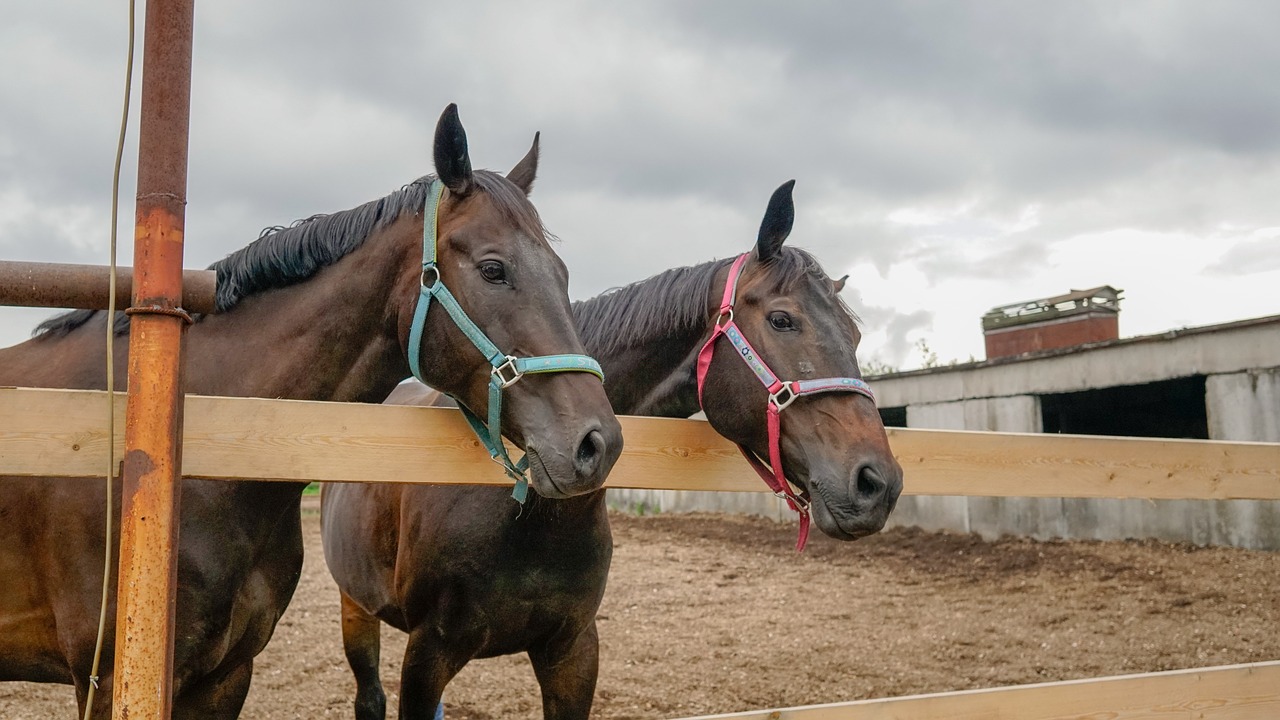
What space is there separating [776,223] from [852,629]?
220 inches

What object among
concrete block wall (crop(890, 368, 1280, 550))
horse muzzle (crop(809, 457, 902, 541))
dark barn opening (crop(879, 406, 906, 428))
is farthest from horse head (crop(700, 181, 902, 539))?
dark barn opening (crop(879, 406, 906, 428))

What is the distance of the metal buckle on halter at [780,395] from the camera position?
8.59 feet

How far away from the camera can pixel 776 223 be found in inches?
120

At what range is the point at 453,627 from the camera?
310 cm

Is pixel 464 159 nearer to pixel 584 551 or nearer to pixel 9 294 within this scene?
pixel 9 294

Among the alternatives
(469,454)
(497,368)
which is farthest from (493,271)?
(469,454)

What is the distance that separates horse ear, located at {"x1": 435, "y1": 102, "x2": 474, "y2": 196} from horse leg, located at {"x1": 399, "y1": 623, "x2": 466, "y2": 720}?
5.18ft

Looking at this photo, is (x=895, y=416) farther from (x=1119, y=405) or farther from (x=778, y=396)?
(x=778, y=396)

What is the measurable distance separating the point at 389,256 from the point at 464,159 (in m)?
0.36

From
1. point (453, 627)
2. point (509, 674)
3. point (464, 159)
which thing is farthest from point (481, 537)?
point (509, 674)

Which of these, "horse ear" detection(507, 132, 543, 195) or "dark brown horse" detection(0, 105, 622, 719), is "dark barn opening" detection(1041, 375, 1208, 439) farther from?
"dark brown horse" detection(0, 105, 622, 719)

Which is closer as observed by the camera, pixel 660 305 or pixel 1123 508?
pixel 660 305

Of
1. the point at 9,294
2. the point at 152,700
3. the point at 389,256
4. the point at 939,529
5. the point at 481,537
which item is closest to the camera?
the point at 152,700

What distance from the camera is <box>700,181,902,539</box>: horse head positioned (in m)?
2.42
